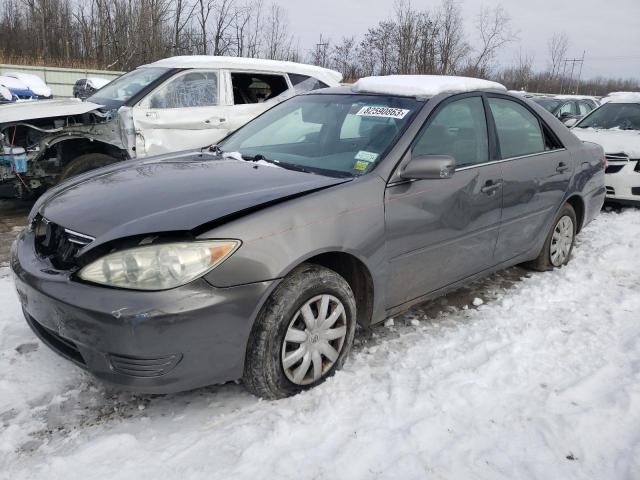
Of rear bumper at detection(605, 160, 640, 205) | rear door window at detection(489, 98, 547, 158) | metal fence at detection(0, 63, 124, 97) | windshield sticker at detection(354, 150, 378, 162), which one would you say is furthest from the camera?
metal fence at detection(0, 63, 124, 97)

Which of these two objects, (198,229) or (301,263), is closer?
(198,229)

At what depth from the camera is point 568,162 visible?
4406 millimetres

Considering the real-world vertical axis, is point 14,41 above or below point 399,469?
above

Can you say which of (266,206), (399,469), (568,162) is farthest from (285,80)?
(399,469)

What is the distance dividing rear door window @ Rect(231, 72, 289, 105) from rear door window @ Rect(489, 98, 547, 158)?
396cm

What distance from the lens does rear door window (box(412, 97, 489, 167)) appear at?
3217 mm

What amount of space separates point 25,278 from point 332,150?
1.84 meters

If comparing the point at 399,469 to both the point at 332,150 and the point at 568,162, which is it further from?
the point at 568,162

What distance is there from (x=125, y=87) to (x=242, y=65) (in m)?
1.52

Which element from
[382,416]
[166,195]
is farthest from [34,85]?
[382,416]

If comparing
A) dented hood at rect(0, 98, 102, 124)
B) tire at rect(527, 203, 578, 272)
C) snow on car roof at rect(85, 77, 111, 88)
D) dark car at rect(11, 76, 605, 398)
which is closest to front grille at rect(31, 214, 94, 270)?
dark car at rect(11, 76, 605, 398)

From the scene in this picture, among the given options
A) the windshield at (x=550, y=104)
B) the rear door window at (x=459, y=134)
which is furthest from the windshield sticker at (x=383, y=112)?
the windshield at (x=550, y=104)

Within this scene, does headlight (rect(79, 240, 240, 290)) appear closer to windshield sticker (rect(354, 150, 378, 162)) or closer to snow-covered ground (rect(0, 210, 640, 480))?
snow-covered ground (rect(0, 210, 640, 480))

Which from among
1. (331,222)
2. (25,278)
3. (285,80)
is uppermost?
(285,80)
